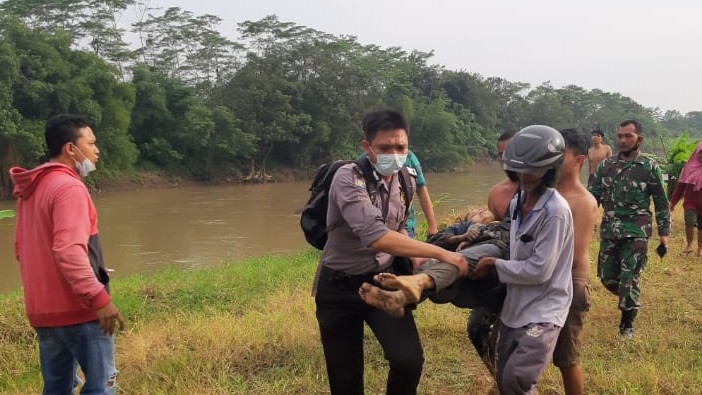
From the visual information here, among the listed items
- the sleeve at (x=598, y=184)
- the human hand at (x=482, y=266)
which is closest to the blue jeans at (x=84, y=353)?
the human hand at (x=482, y=266)

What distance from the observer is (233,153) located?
34375 millimetres

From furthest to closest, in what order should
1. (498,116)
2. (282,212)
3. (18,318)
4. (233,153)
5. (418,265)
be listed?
(498,116), (233,153), (282,212), (18,318), (418,265)

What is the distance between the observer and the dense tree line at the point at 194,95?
2428 cm

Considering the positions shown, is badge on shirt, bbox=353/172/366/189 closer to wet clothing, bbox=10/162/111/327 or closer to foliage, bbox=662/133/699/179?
wet clothing, bbox=10/162/111/327

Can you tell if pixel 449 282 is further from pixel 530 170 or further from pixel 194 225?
pixel 194 225

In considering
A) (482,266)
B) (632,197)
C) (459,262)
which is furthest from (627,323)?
(459,262)

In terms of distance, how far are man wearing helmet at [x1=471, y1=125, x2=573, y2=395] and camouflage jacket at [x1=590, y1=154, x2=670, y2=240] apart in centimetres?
217

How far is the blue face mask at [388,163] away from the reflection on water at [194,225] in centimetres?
875

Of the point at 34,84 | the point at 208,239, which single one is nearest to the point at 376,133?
the point at 208,239

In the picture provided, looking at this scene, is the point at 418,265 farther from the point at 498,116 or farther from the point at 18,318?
the point at 498,116

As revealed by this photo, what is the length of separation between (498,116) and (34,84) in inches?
1908

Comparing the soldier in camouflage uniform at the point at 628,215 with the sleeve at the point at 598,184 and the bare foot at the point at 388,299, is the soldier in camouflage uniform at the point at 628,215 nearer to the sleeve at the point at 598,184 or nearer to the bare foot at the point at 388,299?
the sleeve at the point at 598,184

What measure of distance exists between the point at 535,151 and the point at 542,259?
0.42 metres

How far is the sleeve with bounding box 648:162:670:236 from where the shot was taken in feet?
14.2
